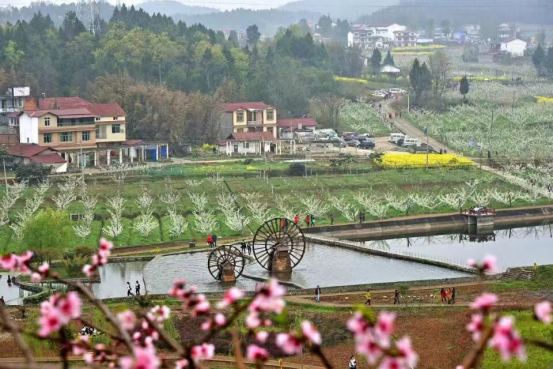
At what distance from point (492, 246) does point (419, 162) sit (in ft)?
53.1

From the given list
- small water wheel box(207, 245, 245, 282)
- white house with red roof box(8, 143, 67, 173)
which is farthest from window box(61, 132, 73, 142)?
small water wheel box(207, 245, 245, 282)

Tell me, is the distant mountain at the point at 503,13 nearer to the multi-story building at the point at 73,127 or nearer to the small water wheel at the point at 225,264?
the multi-story building at the point at 73,127

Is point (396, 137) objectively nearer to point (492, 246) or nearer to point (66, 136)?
point (66, 136)

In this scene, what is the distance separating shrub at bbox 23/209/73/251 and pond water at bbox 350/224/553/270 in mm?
11734

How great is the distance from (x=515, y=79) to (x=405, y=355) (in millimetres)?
102365

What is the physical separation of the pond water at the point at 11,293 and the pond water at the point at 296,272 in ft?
7.29

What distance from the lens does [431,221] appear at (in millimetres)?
44938

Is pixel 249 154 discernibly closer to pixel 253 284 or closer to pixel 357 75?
pixel 253 284

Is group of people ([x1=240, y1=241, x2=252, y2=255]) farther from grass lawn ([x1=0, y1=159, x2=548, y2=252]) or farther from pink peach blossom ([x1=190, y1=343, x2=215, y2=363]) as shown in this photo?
pink peach blossom ([x1=190, y1=343, x2=215, y2=363])

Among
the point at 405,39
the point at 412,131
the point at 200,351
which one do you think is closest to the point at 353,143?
the point at 412,131

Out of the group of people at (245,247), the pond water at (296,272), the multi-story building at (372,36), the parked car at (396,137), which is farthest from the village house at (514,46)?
the pond water at (296,272)

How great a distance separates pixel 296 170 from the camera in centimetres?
5431

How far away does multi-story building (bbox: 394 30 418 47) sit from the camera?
163m

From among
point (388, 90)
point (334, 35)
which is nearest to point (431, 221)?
point (388, 90)
